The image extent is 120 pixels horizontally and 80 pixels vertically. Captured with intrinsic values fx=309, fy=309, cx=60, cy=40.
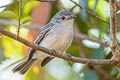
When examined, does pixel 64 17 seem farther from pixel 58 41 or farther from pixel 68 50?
pixel 68 50

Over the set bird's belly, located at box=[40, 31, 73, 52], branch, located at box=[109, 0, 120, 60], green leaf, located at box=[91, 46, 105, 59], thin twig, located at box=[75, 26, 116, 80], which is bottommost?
thin twig, located at box=[75, 26, 116, 80]

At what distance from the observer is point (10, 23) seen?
208 inches

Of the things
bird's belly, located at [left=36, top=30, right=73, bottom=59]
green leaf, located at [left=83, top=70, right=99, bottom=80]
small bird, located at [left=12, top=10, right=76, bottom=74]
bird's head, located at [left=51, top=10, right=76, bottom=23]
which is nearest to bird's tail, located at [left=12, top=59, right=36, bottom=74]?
small bird, located at [left=12, top=10, right=76, bottom=74]

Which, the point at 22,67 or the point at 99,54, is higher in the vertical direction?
the point at 99,54

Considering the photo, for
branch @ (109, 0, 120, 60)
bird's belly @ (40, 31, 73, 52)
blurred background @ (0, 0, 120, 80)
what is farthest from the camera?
blurred background @ (0, 0, 120, 80)

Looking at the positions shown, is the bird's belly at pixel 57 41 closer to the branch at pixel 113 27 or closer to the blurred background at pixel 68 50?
the blurred background at pixel 68 50

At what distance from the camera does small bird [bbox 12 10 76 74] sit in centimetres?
404

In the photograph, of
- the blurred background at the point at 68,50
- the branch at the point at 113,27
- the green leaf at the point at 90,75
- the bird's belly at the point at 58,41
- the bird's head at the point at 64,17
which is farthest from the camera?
the blurred background at the point at 68,50

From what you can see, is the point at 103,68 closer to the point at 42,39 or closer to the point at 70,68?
the point at 70,68

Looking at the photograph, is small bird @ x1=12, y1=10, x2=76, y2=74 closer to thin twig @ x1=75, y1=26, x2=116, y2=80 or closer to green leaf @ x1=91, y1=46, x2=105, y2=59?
green leaf @ x1=91, y1=46, x2=105, y2=59

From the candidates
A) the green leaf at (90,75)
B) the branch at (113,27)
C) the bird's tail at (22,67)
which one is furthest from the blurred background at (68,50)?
the branch at (113,27)

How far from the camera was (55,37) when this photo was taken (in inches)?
159

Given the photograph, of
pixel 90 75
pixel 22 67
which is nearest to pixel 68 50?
pixel 90 75

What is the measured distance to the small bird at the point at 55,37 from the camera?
404 cm
